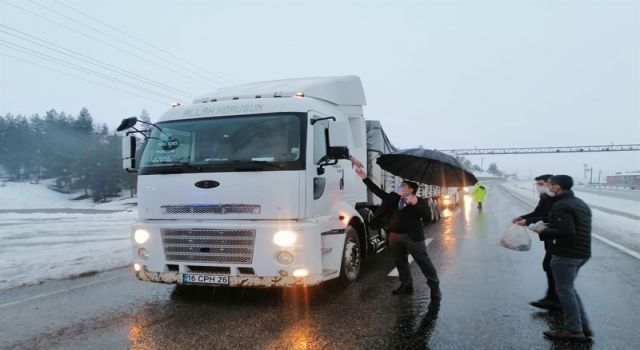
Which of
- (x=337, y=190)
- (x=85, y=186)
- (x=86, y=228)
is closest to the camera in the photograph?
(x=337, y=190)

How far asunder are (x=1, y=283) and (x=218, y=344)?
4.91 m

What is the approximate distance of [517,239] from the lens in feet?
18.0

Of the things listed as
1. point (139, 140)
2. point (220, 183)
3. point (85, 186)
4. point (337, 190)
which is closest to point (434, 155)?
point (337, 190)

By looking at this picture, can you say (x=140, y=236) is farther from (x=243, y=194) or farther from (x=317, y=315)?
(x=317, y=315)

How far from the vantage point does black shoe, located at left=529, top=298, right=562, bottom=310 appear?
17.3 feet

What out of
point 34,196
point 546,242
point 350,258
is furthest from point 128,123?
point 34,196

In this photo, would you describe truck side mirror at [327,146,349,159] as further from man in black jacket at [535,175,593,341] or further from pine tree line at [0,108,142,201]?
pine tree line at [0,108,142,201]

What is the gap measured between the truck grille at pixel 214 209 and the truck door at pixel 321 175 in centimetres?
74

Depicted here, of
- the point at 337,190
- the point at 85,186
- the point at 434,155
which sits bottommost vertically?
the point at 85,186

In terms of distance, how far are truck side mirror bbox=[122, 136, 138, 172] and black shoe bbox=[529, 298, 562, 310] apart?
18.3ft

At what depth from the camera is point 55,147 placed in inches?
3130

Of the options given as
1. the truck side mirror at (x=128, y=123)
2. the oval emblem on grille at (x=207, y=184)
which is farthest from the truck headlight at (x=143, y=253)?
Result: the truck side mirror at (x=128, y=123)

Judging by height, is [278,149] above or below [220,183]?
above

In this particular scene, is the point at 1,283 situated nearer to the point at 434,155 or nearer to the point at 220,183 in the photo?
the point at 220,183
